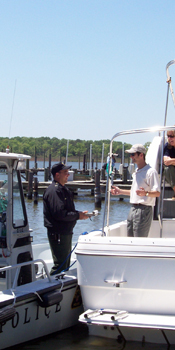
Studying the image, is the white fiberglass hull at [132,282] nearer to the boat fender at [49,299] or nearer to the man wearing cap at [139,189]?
the boat fender at [49,299]

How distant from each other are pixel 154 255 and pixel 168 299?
0.54 m

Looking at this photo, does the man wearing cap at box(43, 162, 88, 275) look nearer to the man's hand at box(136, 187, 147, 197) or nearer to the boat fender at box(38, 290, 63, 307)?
the boat fender at box(38, 290, 63, 307)

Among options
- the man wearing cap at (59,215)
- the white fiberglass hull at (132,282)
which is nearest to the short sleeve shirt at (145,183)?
the white fiberglass hull at (132,282)

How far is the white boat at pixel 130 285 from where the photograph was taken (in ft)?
16.4

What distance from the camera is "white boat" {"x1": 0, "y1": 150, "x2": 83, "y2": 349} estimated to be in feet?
17.4

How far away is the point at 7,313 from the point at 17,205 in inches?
59.0

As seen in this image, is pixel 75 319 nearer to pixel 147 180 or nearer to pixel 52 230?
pixel 52 230

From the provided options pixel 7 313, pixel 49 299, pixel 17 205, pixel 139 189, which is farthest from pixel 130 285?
pixel 17 205

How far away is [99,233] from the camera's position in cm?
582

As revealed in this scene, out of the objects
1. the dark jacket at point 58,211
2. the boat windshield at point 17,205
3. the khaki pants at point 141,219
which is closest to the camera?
the khaki pants at point 141,219

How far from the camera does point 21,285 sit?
5.79 metres

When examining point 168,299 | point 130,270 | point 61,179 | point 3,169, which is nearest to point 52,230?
point 61,179

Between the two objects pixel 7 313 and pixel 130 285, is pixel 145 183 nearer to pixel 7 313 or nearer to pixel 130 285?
pixel 130 285

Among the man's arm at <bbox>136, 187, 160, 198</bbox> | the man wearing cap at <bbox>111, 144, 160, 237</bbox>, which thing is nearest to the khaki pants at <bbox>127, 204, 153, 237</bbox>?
the man wearing cap at <bbox>111, 144, 160, 237</bbox>
